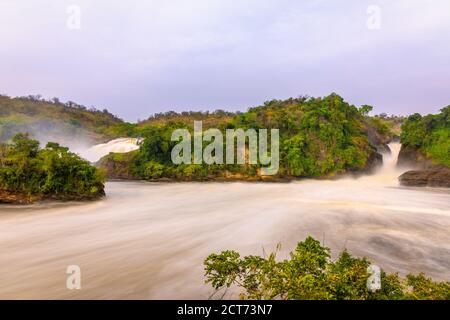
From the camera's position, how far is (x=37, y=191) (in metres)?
15.3

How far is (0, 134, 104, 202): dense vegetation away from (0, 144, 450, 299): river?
800 mm

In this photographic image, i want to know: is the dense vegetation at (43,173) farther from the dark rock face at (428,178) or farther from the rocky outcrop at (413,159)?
the rocky outcrop at (413,159)

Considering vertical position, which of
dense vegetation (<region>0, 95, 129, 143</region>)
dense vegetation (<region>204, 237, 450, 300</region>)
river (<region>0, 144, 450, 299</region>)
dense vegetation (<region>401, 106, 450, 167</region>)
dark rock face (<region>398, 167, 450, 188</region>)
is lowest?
river (<region>0, 144, 450, 299</region>)

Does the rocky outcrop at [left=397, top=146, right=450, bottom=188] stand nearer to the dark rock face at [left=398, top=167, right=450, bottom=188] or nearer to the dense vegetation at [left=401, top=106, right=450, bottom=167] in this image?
the dark rock face at [left=398, top=167, right=450, bottom=188]

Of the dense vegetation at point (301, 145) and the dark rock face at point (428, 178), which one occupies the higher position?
the dense vegetation at point (301, 145)

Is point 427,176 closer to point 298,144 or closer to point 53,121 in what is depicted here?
point 298,144

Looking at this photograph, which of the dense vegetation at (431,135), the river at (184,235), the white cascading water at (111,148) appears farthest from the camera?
the white cascading water at (111,148)

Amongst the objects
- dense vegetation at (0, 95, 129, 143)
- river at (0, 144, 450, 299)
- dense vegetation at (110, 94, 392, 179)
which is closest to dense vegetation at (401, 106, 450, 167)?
dense vegetation at (110, 94, 392, 179)

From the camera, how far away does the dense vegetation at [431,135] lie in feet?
75.8

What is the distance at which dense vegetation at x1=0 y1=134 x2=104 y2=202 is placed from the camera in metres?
15.0

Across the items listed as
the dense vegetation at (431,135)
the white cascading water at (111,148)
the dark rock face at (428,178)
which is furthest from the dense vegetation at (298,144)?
the dark rock face at (428,178)

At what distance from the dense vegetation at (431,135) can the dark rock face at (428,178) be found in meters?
1.42

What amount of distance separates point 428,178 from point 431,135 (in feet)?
14.3

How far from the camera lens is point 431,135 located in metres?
24.1
